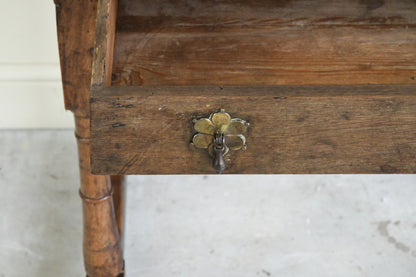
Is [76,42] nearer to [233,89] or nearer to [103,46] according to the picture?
[103,46]

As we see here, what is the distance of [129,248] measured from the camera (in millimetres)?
1161

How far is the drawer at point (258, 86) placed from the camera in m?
0.56

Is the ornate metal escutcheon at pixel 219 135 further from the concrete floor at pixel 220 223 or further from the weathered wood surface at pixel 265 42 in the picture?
the concrete floor at pixel 220 223

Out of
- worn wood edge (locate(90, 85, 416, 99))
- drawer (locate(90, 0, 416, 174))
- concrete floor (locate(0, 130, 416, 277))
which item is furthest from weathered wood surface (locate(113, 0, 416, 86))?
concrete floor (locate(0, 130, 416, 277))

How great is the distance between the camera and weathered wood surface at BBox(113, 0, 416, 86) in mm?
713

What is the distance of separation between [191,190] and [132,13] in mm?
653

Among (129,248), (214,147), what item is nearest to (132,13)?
(214,147)

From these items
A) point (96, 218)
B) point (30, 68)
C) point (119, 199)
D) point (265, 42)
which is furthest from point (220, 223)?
point (30, 68)

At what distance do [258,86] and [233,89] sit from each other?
29mm

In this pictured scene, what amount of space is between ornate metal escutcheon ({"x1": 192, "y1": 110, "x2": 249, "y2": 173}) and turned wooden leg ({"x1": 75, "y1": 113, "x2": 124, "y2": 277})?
Result: 1.23 ft

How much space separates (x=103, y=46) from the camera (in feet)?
2.02

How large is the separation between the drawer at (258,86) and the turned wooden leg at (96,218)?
250mm

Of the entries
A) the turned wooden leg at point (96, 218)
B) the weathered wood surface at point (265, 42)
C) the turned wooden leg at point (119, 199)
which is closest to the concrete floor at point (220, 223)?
the turned wooden leg at point (119, 199)

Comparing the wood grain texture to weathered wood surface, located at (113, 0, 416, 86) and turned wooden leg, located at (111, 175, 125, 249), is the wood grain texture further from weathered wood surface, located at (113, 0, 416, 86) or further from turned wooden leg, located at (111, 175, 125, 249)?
turned wooden leg, located at (111, 175, 125, 249)
